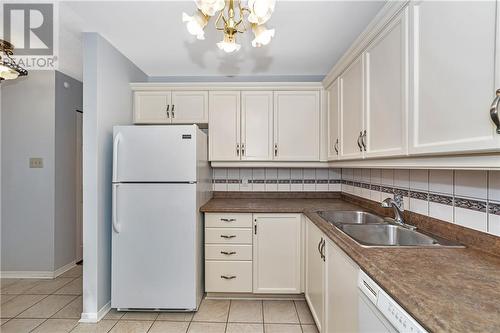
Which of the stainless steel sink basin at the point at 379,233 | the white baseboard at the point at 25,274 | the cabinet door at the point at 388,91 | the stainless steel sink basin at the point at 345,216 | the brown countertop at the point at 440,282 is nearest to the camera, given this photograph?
the brown countertop at the point at 440,282

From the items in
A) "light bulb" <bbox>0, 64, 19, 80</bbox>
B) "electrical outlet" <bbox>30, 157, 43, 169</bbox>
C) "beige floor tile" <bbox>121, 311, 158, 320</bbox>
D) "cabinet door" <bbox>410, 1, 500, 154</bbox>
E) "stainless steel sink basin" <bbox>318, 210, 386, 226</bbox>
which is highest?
"light bulb" <bbox>0, 64, 19, 80</bbox>

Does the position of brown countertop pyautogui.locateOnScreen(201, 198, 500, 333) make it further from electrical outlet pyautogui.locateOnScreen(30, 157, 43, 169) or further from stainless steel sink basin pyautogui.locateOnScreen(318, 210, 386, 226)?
electrical outlet pyautogui.locateOnScreen(30, 157, 43, 169)

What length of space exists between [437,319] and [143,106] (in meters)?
2.95

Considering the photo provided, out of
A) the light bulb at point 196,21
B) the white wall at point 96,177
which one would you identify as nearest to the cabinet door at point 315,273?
the light bulb at point 196,21

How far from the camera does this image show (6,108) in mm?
2916

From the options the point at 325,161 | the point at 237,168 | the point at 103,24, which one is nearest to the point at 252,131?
the point at 237,168

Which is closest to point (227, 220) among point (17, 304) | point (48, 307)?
point (48, 307)

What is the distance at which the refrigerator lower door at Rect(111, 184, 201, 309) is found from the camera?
83.1 inches

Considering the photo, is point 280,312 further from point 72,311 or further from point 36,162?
point 36,162

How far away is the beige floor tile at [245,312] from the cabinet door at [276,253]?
0.14m

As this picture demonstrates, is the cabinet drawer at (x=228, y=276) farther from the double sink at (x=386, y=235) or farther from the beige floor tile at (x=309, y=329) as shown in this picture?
the double sink at (x=386, y=235)

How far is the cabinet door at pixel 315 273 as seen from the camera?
1762 mm

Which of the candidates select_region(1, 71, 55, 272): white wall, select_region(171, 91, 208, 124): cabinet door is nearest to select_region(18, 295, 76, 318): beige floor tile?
select_region(1, 71, 55, 272): white wall

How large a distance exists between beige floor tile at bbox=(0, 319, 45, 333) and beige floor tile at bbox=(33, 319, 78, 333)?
0.07m
